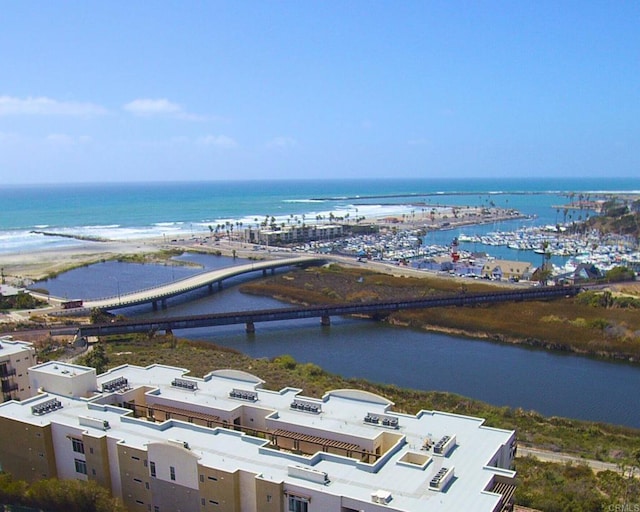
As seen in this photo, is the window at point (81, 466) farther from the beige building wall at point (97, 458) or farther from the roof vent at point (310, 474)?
the roof vent at point (310, 474)

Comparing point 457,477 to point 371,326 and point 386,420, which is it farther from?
point 371,326

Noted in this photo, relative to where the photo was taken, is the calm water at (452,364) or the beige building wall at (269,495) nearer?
the beige building wall at (269,495)

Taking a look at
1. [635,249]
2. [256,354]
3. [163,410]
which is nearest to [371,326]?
[256,354]

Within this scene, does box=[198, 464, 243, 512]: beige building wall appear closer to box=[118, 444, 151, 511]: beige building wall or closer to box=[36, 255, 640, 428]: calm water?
box=[118, 444, 151, 511]: beige building wall

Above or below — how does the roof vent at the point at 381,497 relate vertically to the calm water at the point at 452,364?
above

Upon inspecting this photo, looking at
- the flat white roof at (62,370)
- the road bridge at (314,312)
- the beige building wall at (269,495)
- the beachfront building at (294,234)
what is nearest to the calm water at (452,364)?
the road bridge at (314,312)

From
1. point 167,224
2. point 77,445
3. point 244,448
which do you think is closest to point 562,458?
point 244,448

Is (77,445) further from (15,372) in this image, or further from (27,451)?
(15,372)
